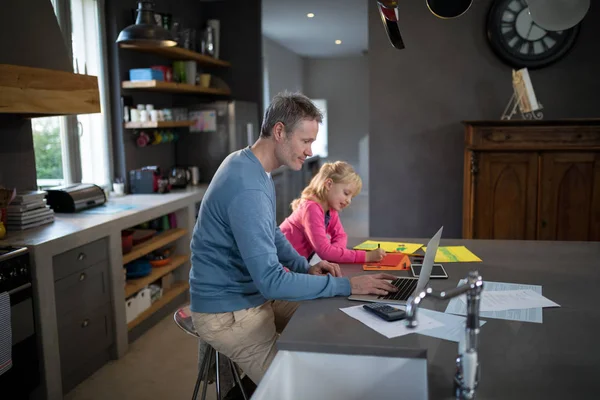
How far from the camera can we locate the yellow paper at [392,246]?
7.60 ft

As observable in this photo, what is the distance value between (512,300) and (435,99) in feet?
10.1

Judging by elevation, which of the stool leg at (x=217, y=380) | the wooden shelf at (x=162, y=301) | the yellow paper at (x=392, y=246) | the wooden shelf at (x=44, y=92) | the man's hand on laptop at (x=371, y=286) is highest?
the wooden shelf at (x=44, y=92)

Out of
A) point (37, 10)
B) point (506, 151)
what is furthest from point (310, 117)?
point (506, 151)

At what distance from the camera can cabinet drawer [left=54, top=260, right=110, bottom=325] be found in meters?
2.59

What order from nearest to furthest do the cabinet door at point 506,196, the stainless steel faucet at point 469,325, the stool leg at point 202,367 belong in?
the stainless steel faucet at point 469,325 < the stool leg at point 202,367 < the cabinet door at point 506,196

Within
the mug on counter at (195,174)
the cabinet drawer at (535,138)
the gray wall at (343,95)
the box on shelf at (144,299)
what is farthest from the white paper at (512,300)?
the gray wall at (343,95)

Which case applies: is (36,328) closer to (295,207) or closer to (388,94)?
(295,207)

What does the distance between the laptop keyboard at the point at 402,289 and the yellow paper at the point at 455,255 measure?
36cm

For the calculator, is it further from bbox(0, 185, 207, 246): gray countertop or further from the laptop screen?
bbox(0, 185, 207, 246): gray countertop

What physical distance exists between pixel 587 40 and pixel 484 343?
12.0 feet

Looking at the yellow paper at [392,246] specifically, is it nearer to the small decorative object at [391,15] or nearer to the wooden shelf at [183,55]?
the small decorative object at [391,15]

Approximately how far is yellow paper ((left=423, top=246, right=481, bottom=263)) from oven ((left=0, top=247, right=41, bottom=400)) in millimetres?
1712

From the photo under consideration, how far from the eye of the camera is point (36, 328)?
237 cm

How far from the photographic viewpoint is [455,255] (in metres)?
2.21
